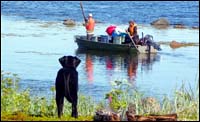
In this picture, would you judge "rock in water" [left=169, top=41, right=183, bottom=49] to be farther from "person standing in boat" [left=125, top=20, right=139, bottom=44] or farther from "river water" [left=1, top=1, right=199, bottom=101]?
"person standing in boat" [left=125, top=20, right=139, bottom=44]

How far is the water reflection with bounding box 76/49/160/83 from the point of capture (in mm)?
25438

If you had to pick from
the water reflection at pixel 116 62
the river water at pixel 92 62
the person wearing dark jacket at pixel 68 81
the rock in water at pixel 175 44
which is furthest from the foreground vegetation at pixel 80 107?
the rock in water at pixel 175 44

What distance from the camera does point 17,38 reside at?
1484 inches

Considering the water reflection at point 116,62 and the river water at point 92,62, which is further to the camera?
the water reflection at point 116,62

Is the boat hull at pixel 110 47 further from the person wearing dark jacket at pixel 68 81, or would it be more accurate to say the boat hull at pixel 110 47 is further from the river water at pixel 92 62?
the person wearing dark jacket at pixel 68 81

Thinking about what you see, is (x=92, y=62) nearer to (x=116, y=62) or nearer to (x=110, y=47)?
(x=116, y=62)

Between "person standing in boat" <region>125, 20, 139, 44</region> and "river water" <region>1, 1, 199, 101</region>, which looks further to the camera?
"person standing in boat" <region>125, 20, 139, 44</region>

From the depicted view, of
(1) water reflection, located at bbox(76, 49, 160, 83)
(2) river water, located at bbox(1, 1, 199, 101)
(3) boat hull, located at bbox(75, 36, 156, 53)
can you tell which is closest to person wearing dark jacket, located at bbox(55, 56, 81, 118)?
(2) river water, located at bbox(1, 1, 199, 101)

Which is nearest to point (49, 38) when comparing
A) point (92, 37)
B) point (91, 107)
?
point (92, 37)

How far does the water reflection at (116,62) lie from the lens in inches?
1001

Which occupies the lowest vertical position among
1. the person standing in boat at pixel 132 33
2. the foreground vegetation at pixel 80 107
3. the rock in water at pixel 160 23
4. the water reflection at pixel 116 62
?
A: the foreground vegetation at pixel 80 107

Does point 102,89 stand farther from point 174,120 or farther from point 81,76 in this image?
point 174,120

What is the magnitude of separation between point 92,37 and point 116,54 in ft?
7.02

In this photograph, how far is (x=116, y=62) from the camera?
97.7 ft
